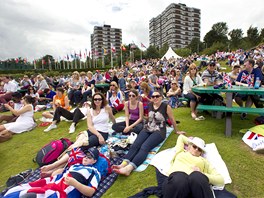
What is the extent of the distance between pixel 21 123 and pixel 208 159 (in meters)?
5.67

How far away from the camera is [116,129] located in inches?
207

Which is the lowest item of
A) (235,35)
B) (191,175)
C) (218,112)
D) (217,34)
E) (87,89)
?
(191,175)

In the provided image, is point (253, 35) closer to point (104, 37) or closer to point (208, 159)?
point (208, 159)

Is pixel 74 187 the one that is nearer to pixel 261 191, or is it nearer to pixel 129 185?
pixel 129 185

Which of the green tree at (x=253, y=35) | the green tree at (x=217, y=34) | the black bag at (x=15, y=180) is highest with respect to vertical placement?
the green tree at (x=217, y=34)

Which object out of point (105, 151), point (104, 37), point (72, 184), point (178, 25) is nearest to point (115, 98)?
point (105, 151)

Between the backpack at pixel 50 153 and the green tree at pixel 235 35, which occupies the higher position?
the green tree at pixel 235 35

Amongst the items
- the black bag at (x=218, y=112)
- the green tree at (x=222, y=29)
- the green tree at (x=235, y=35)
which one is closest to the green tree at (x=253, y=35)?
the green tree at (x=235, y=35)

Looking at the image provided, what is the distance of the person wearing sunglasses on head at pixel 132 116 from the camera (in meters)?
4.79

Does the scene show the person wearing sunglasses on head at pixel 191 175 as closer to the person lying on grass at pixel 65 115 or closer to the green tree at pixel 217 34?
the person lying on grass at pixel 65 115

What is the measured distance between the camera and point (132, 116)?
509cm

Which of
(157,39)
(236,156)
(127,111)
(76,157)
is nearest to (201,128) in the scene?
(236,156)

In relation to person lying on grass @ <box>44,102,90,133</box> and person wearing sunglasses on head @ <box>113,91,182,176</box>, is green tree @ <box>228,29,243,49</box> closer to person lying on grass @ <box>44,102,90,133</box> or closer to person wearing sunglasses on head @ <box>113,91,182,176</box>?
person lying on grass @ <box>44,102,90,133</box>

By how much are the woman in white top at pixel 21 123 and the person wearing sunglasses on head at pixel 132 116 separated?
2932 mm
